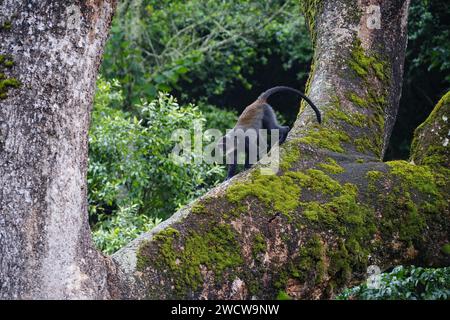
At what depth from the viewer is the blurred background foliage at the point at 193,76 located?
7270 millimetres

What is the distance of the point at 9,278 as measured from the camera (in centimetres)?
289

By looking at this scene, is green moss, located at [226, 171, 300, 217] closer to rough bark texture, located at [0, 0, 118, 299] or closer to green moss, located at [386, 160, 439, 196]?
green moss, located at [386, 160, 439, 196]

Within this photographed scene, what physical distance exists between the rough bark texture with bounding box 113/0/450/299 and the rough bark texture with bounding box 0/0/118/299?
1.14 ft

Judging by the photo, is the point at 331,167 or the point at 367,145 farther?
the point at 367,145

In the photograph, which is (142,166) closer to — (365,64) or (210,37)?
(365,64)

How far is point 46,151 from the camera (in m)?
3.01

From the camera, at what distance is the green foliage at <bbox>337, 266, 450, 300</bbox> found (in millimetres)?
5793

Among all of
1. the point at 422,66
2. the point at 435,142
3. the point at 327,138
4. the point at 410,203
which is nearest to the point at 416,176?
the point at 410,203

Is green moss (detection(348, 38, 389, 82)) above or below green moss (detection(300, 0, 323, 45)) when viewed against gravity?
below

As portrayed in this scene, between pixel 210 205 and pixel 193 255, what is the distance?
351 mm

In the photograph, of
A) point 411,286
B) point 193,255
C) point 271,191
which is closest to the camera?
point 193,255

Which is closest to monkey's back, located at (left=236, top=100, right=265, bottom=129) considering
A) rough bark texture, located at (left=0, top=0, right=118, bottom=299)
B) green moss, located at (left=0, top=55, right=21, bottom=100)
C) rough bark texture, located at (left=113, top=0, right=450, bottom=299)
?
rough bark texture, located at (left=113, top=0, right=450, bottom=299)

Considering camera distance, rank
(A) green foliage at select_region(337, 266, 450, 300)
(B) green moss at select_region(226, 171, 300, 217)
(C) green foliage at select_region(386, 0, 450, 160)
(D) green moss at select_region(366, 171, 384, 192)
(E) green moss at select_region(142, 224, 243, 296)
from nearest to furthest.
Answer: (E) green moss at select_region(142, 224, 243, 296)
(B) green moss at select_region(226, 171, 300, 217)
(D) green moss at select_region(366, 171, 384, 192)
(A) green foliage at select_region(337, 266, 450, 300)
(C) green foliage at select_region(386, 0, 450, 160)

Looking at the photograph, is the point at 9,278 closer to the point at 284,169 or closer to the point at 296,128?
the point at 284,169
